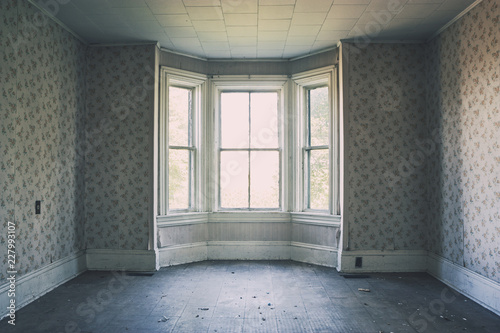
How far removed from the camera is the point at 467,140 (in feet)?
11.9

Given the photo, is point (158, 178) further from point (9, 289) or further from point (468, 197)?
point (468, 197)

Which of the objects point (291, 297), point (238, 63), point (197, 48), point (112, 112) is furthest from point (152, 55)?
point (291, 297)

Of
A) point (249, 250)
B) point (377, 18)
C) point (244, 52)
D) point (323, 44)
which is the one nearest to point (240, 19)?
point (244, 52)

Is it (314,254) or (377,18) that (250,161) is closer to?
(314,254)

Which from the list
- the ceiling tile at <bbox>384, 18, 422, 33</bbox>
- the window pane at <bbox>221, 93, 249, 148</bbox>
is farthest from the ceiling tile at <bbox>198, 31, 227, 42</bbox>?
the ceiling tile at <bbox>384, 18, 422, 33</bbox>

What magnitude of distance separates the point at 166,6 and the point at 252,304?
3.02m

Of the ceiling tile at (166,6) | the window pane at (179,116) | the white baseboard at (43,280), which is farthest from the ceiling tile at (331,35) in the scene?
the white baseboard at (43,280)

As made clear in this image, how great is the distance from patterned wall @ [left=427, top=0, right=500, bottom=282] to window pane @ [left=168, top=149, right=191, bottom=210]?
10.5 ft

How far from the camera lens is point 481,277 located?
3.39m

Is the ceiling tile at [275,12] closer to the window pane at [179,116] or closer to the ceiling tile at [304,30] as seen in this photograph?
the ceiling tile at [304,30]

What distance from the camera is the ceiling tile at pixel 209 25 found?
3926mm

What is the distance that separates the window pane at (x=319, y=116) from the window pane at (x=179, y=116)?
1.75 m

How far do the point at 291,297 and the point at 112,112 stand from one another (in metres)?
3.11

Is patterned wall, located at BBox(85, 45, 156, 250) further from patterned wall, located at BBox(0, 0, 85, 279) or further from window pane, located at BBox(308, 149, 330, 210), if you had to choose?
window pane, located at BBox(308, 149, 330, 210)
